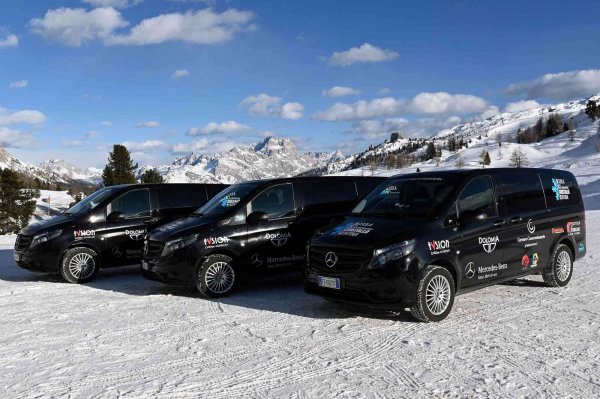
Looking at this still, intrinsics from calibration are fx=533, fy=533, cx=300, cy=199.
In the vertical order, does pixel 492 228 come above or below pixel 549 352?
above

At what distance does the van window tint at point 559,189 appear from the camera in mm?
8305

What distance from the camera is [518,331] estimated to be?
5.89 metres

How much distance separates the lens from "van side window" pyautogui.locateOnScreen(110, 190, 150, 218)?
1020cm

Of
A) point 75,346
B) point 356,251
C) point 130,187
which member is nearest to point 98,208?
point 130,187

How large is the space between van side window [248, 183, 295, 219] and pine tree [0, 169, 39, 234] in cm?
5043

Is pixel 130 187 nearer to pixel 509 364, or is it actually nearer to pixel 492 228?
pixel 492 228

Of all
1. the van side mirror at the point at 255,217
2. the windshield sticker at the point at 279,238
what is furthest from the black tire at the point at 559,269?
the van side mirror at the point at 255,217

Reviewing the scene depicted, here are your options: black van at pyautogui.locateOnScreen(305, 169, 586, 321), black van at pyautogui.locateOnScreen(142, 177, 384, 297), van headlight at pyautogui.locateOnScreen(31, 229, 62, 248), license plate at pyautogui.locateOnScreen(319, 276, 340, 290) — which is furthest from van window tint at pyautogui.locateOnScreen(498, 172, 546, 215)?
van headlight at pyautogui.locateOnScreen(31, 229, 62, 248)

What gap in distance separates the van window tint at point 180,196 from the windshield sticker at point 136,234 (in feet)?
2.17

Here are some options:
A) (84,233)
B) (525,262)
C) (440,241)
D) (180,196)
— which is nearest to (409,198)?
(440,241)

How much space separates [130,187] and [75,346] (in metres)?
5.20

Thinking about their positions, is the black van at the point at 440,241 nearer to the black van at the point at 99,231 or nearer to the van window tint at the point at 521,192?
the van window tint at the point at 521,192

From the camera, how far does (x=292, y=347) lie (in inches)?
216

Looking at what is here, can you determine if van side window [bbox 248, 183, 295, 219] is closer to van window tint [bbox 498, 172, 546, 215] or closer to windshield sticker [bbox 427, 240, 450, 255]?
windshield sticker [bbox 427, 240, 450, 255]
